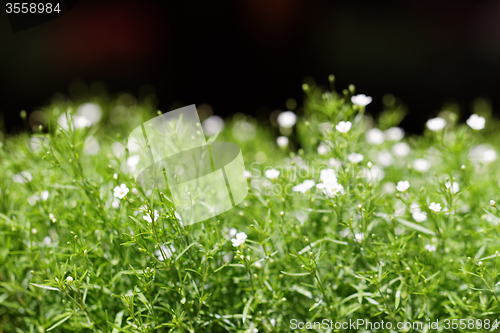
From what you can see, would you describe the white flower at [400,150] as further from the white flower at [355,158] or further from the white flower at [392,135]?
the white flower at [355,158]

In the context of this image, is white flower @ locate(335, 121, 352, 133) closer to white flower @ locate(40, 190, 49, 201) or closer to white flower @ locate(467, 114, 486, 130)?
white flower @ locate(467, 114, 486, 130)

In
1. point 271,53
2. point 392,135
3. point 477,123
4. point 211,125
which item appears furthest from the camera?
point 271,53

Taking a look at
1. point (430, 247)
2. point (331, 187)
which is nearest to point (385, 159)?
point (430, 247)

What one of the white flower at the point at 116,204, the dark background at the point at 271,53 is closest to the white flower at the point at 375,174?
the white flower at the point at 116,204

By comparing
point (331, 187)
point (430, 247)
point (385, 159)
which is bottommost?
point (430, 247)

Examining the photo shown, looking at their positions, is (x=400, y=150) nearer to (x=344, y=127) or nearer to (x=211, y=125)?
(x=344, y=127)

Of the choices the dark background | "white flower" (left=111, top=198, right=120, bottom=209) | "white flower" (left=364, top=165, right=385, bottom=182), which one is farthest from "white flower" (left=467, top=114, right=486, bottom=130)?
the dark background

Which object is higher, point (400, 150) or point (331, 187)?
point (331, 187)
